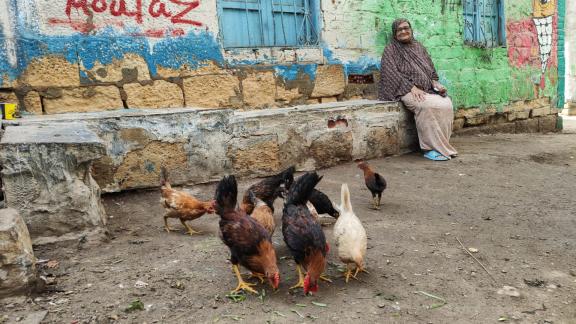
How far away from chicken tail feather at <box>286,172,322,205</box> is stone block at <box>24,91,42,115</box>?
3.04m

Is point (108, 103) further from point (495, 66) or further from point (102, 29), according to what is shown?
point (495, 66)

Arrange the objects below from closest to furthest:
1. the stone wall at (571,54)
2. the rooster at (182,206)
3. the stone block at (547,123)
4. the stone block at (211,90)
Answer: the rooster at (182,206) < the stone block at (211,90) < the stone block at (547,123) < the stone wall at (571,54)

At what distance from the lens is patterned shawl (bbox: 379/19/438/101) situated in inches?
260

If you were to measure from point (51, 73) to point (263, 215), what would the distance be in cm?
287

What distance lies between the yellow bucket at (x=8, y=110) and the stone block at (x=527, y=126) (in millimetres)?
8622

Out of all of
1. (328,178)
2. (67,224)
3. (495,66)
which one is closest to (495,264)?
(328,178)

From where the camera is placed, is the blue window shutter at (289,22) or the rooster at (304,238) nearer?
the rooster at (304,238)

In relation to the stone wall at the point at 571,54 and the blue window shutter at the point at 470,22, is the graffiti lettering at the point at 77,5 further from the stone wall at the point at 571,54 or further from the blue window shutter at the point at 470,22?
the stone wall at the point at 571,54

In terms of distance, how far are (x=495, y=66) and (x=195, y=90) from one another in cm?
599

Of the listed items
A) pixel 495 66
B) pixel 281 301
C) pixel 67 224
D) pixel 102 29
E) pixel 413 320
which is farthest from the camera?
pixel 495 66

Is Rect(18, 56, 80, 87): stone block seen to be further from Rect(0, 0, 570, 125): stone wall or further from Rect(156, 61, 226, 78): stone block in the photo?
Rect(156, 61, 226, 78): stone block

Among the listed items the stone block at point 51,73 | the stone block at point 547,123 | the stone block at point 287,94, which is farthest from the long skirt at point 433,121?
the stone block at point 51,73

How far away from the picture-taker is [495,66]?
8531 mm

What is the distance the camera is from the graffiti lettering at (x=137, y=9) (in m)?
4.70
